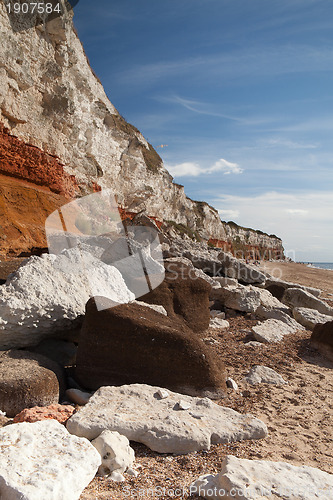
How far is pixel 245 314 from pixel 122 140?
52.1 feet

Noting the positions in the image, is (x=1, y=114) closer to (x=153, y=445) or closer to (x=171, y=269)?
(x=171, y=269)

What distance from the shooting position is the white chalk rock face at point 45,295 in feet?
10.5

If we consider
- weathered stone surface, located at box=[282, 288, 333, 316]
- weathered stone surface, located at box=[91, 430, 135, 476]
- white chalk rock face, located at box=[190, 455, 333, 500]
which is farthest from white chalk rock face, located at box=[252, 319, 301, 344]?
weathered stone surface, located at box=[91, 430, 135, 476]

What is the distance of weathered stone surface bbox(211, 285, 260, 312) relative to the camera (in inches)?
271

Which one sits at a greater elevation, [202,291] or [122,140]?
[122,140]

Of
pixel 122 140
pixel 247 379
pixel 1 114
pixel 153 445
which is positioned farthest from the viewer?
pixel 122 140

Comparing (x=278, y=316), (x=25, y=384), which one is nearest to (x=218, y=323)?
(x=278, y=316)

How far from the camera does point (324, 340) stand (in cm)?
499

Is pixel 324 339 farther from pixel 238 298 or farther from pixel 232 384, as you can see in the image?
pixel 232 384

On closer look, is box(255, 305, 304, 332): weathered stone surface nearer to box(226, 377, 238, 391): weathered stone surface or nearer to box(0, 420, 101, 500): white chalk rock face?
box(226, 377, 238, 391): weathered stone surface

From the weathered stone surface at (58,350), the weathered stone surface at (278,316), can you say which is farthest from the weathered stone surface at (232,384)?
the weathered stone surface at (278,316)

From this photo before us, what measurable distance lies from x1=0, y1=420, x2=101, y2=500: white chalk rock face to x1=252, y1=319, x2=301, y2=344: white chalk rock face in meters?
3.76

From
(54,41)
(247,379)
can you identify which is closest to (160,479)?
(247,379)

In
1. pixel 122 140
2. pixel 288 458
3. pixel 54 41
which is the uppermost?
pixel 54 41
